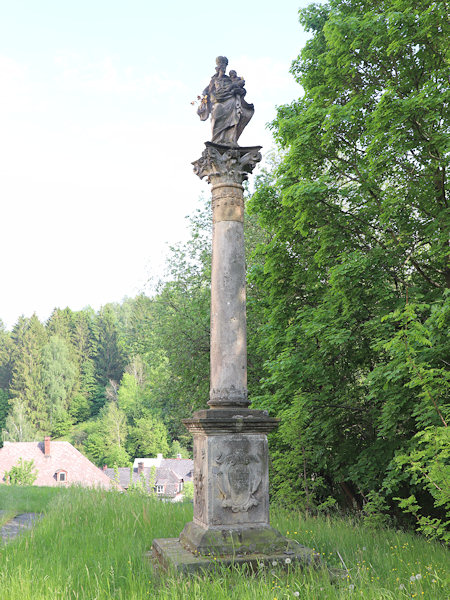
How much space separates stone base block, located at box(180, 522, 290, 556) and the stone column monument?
1 centimetres

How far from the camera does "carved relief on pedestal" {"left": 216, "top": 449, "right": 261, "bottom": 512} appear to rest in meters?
5.91

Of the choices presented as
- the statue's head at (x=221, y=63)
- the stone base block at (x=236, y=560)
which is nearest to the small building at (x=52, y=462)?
the stone base block at (x=236, y=560)

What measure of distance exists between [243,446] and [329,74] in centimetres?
801

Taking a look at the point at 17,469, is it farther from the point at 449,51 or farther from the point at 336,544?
the point at 449,51

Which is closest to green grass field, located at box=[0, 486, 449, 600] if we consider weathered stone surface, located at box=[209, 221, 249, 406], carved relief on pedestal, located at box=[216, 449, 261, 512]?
carved relief on pedestal, located at box=[216, 449, 261, 512]

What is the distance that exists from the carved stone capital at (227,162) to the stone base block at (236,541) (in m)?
4.16

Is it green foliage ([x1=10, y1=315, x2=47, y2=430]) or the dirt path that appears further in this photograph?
green foliage ([x1=10, y1=315, x2=47, y2=430])

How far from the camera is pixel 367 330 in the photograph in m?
9.57

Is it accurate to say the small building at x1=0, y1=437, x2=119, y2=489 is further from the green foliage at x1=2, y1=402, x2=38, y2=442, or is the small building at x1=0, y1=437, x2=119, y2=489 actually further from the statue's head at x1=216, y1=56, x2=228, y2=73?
the statue's head at x1=216, y1=56, x2=228, y2=73

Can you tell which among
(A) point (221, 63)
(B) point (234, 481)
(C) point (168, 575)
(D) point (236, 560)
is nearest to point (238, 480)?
(B) point (234, 481)

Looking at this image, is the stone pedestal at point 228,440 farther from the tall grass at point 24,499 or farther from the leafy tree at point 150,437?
the leafy tree at point 150,437

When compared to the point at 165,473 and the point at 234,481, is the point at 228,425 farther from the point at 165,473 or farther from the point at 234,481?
the point at 165,473

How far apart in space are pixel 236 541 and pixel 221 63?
6118 mm

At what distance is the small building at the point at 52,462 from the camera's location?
40.5 meters
